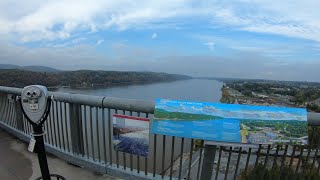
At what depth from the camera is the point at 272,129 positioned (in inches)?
95.7

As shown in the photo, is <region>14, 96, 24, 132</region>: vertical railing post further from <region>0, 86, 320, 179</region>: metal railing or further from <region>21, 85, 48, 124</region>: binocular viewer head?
<region>21, 85, 48, 124</region>: binocular viewer head

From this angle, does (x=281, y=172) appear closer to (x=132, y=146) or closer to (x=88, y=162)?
(x=132, y=146)

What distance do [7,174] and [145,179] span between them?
6.05ft

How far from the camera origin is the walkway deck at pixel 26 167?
3.59 metres

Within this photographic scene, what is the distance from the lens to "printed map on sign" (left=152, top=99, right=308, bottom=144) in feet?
7.91

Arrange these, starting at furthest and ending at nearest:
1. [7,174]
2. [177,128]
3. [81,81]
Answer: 1. [81,81]
2. [7,174]
3. [177,128]

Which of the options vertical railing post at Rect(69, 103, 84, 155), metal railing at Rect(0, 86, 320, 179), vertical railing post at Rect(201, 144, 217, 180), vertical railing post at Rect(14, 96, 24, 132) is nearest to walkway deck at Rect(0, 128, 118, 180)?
metal railing at Rect(0, 86, 320, 179)

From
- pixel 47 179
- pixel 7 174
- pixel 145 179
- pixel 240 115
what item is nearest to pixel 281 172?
pixel 240 115

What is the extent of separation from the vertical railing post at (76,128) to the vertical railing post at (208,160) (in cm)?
176

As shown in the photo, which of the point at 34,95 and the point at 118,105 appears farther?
the point at 118,105

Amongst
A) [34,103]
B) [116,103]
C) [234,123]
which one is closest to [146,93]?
[116,103]

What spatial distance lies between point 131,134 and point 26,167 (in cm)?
183

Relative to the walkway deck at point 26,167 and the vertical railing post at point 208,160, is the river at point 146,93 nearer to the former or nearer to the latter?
the walkway deck at point 26,167

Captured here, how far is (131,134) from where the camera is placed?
9.93 ft
